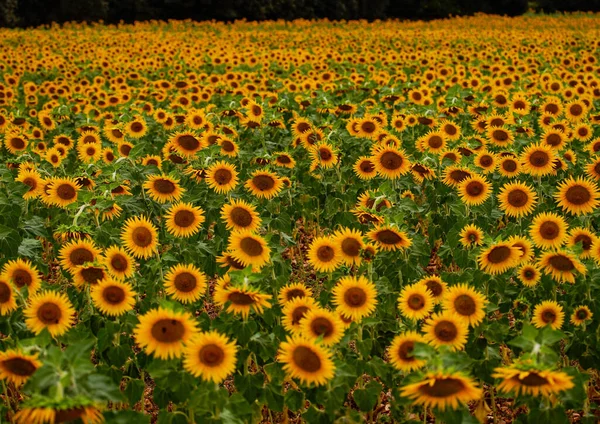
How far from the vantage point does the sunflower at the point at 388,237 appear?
3.55 meters

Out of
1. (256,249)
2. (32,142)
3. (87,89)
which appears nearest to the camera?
(256,249)

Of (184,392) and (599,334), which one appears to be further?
(599,334)

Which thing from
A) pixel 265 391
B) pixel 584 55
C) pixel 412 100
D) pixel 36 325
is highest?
pixel 584 55

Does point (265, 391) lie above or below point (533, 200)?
below

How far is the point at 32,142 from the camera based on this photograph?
250 inches

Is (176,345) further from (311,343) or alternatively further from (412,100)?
(412,100)

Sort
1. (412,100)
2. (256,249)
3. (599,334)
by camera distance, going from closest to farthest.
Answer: (599,334), (256,249), (412,100)

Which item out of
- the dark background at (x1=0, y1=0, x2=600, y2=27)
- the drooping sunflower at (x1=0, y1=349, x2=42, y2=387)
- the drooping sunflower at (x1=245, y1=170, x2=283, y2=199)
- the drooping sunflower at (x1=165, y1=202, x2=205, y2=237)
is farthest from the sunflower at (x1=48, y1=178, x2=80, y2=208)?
the dark background at (x1=0, y1=0, x2=600, y2=27)

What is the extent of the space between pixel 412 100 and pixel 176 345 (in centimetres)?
636

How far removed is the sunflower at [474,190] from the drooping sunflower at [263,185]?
127cm

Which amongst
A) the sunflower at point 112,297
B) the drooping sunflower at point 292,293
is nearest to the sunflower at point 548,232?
the drooping sunflower at point 292,293

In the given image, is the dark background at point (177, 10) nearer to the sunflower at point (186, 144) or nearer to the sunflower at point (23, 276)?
the sunflower at point (186, 144)

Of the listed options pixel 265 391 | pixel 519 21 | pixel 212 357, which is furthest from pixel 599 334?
pixel 519 21

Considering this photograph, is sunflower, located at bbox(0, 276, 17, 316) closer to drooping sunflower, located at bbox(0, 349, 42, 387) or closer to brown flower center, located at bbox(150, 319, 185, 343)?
drooping sunflower, located at bbox(0, 349, 42, 387)
